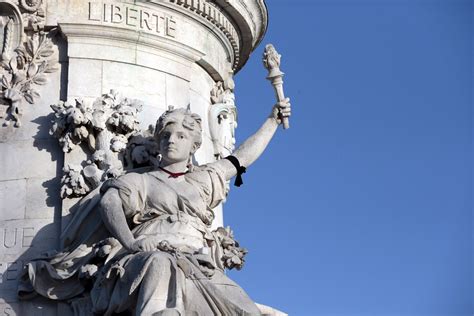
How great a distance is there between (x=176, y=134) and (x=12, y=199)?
2.33 meters

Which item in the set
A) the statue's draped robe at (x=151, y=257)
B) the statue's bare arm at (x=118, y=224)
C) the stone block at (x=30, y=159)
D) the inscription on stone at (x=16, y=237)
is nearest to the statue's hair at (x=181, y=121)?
the statue's draped robe at (x=151, y=257)

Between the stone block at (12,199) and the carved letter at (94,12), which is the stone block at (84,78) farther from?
the stone block at (12,199)

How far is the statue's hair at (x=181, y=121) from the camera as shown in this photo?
12875 millimetres

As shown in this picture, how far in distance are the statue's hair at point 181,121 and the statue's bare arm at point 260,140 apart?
33.2 inches

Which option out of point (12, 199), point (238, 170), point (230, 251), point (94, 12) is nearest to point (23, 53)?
point (94, 12)

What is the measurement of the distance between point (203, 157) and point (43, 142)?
242cm

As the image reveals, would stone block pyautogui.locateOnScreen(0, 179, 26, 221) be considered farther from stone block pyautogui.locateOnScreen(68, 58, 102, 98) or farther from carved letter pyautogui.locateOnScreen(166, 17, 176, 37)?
carved letter pyautogui.locateOnScreen(166, 17, 176, 37)

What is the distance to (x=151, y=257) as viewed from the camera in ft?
37.2

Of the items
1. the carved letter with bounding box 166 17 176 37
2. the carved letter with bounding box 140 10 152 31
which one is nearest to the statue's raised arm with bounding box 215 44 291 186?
the carved letter with bounding box 166 17 176 37

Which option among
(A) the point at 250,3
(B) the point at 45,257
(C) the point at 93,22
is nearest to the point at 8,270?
(B) the point at 45,257

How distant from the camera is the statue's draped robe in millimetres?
11461

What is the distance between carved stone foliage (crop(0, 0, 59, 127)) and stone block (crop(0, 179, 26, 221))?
3.14 feet

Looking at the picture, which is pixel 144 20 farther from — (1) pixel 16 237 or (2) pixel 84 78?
(1) pixel 16 237

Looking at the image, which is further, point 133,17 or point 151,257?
point 133,17
